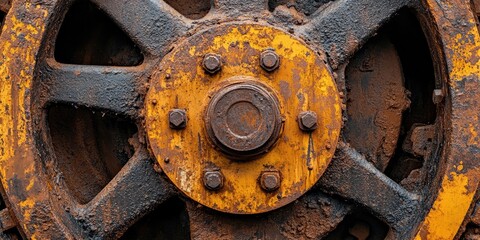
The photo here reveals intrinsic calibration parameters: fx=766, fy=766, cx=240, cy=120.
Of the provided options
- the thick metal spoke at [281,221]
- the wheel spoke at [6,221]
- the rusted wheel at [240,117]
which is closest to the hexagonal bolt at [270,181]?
the rusted wheel at [240,117]

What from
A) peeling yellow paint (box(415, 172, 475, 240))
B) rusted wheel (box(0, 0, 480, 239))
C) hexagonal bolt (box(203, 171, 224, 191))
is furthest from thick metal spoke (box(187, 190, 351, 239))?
peeling yellow paint (box(415, 172, 475, 240))

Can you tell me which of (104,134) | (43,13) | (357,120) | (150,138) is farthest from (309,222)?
(43,13)

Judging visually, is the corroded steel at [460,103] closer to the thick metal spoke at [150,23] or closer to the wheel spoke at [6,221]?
the thick metal spoke at [150,23]

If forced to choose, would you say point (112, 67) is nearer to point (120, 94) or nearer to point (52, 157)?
point (120, 94)

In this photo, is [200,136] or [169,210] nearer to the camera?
[200,136]

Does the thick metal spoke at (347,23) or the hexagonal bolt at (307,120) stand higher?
the thick metal spoke at (347,23)
